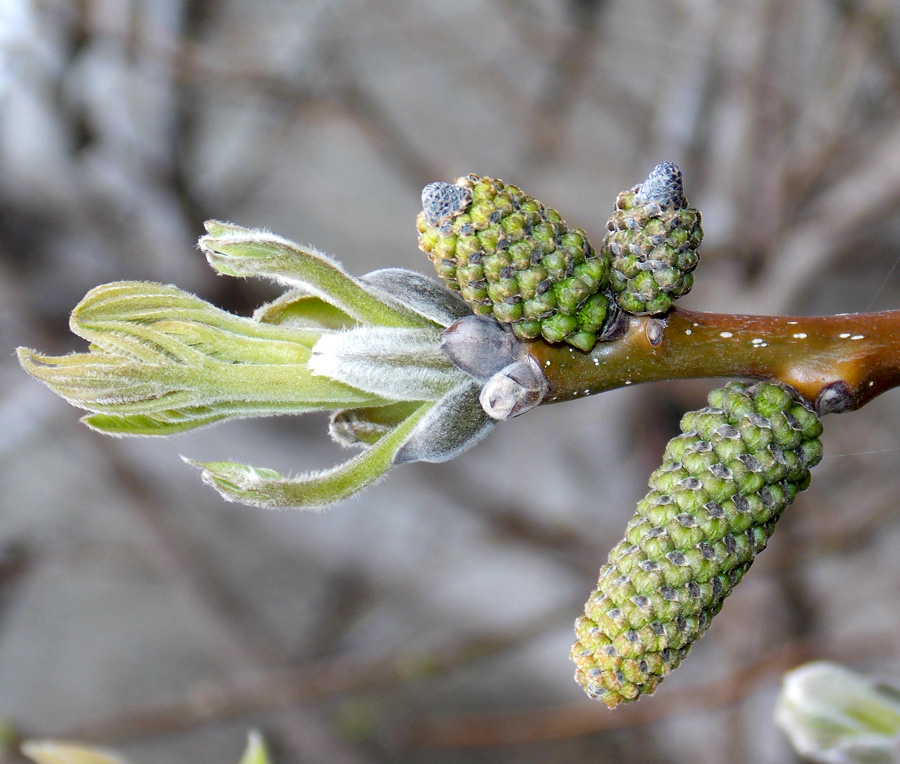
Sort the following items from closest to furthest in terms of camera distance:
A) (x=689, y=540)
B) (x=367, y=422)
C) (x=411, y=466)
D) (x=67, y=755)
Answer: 1. (x=689, y=540)
2. (x=367, y=422)
3. (x=67, y=755)
4. (x=411, y=466)

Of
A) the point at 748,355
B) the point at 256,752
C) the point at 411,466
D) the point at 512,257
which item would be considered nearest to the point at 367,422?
the point at 512,257

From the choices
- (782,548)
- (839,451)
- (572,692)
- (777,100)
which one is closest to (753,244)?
(777,100)

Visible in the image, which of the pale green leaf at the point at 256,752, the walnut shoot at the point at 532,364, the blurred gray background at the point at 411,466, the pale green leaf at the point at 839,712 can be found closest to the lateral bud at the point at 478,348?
the walnut shoot at the point at 532,364

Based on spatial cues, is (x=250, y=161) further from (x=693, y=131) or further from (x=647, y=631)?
(x=647, y=631)

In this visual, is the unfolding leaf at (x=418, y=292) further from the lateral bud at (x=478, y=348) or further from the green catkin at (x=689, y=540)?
the green catkin at (x=689, y=540)

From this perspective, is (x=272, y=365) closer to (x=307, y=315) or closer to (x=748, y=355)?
(x=307, y=315)
